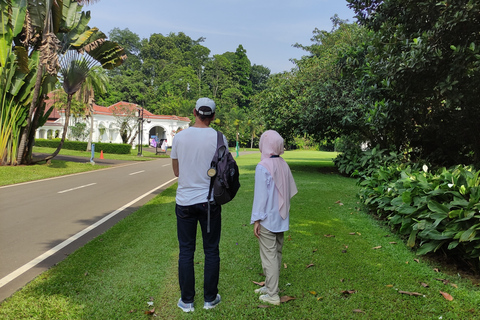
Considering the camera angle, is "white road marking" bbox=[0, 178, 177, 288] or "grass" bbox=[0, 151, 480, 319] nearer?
"grass" bbox=[0, 151, 480, 319]

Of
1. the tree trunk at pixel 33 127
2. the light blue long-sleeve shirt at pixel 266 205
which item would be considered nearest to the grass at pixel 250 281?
the light blue long-sleeve shirt at pixel 266 205

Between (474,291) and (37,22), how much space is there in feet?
61.6

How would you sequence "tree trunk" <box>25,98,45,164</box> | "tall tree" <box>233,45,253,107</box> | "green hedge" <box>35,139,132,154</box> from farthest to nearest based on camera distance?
"tall tree" <box>233,45,253,107</box> < "green hedge" <box>35,139,132,154</box> < "tree trunk" <box>25,98,45,164</box>

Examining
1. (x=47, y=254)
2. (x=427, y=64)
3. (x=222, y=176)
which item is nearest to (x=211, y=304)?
(x=222, y=176)

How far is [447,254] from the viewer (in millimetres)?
4723

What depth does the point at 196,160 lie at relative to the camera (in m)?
3.37

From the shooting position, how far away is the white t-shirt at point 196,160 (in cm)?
335

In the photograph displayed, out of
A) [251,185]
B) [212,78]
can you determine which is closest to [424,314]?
[251,185]

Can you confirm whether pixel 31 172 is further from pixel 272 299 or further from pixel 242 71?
pixel 242 71

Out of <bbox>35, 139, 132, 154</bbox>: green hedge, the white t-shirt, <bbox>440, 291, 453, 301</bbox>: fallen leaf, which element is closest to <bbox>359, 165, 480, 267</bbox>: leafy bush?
<bbox>440, 291, 453, 301</bbox>: fallen leaf

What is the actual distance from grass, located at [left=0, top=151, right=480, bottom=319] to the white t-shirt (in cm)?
116

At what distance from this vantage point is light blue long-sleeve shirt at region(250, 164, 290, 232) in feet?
11.8

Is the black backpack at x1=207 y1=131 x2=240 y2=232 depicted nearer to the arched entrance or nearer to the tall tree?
the arched entrance

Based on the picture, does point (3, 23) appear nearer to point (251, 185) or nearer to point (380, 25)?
point (251, 185)
